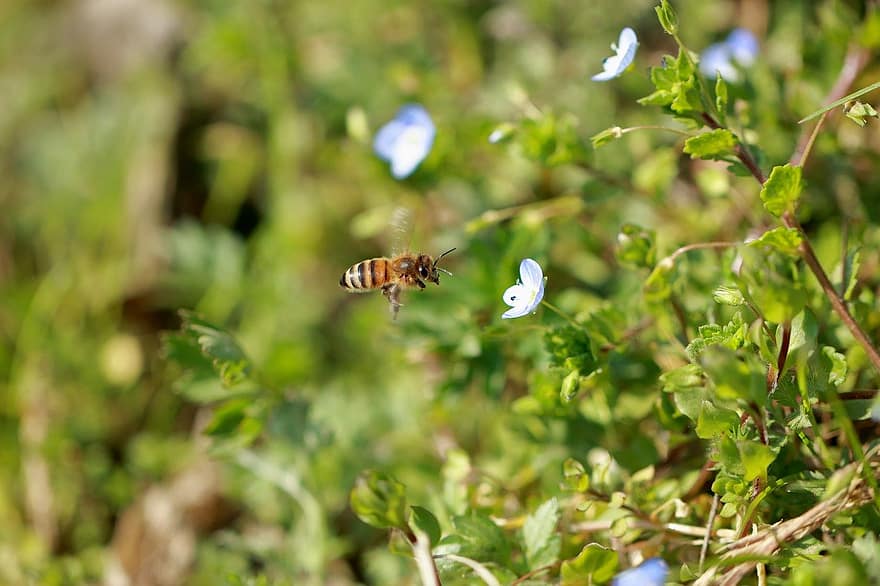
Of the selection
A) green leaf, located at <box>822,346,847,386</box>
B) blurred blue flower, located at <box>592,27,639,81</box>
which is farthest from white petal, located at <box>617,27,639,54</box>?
green leaf, located at <box>822,346,847,386</box>

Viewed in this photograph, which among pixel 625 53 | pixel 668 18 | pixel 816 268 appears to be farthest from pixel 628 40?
pixel 816 268

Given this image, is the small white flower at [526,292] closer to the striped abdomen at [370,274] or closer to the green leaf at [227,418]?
the striped abdomen at [370,274]

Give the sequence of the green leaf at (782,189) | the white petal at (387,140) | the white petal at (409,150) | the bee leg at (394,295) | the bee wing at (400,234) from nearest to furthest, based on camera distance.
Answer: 1. the green leaf at (782,189)
2. the bee leg at (394,295)
3. the bee wing at (400,234)
4. the white petal at (409,150)
5. the white petal at (387,140)

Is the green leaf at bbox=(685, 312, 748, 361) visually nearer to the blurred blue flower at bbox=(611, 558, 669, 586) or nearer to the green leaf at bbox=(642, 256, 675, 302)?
the green leaf at bbox=(642, 256, 675, 302)

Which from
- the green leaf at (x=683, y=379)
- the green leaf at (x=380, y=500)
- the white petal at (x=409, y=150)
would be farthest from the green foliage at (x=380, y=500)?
the white petal at (x=409, y=150)

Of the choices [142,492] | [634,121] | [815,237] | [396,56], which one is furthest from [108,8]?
[815,237]

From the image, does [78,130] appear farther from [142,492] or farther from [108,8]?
[142,492]
